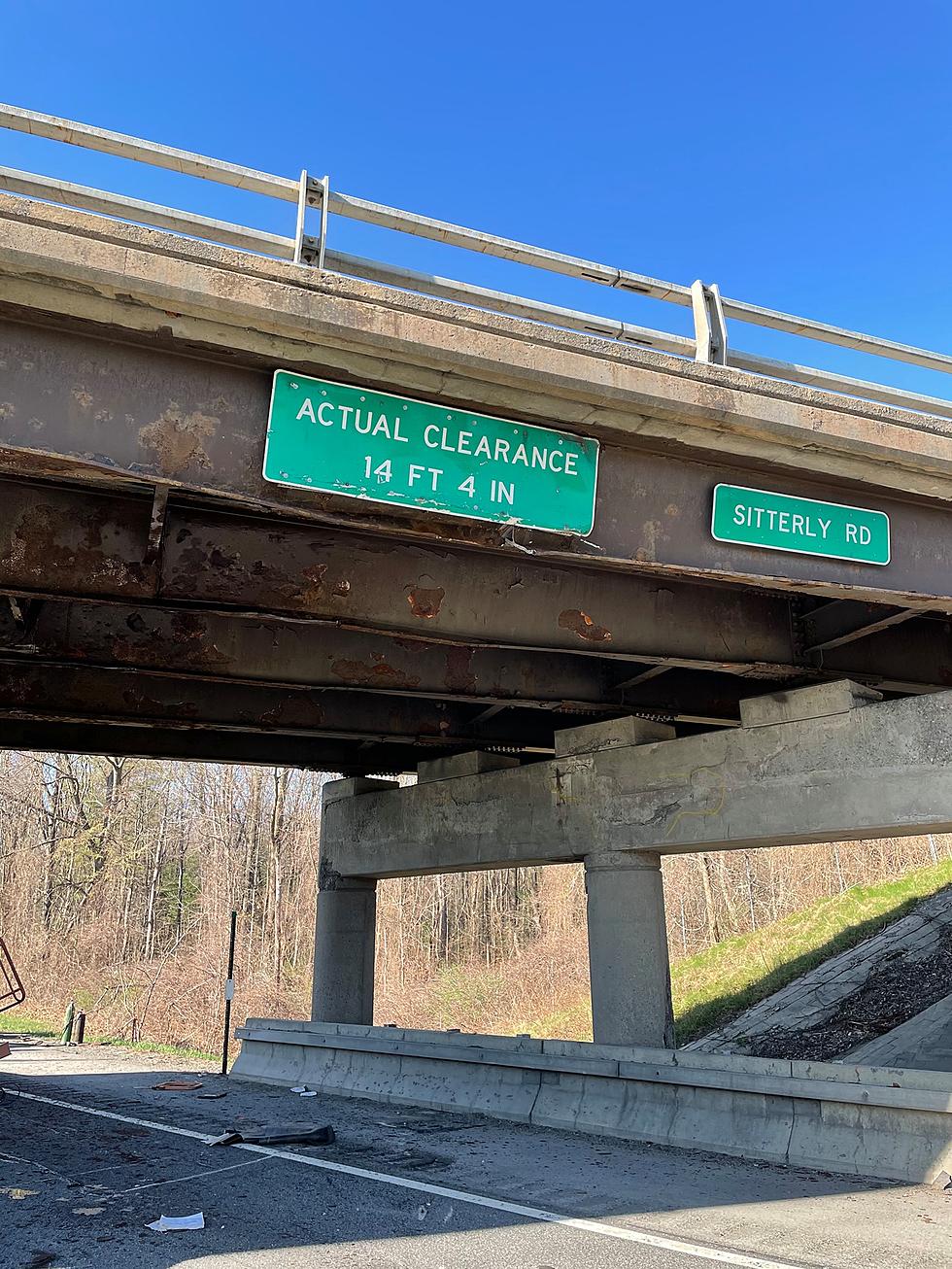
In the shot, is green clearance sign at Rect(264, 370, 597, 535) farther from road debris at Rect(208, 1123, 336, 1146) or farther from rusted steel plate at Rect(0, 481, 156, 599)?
road debris at Rect(208, 1123, 336, 1146)

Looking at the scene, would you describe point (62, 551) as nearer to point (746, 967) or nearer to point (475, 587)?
point (475, 587)

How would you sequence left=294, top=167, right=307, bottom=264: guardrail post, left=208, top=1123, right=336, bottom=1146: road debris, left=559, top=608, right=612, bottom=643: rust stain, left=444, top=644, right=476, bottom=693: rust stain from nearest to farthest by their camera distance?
left=294, top=167, right=307, bottom=264: guardrail post
left=559, top=608, right=612, bottom=643: rust stain
left=208, top=1123, right=336, bottom=1146: road debris
left=444, top=644, right=476, bottom=693: rust stain

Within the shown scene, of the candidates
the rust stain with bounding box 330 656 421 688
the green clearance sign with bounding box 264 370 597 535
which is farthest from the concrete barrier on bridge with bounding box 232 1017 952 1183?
the green clearance sign with bounding box 264 370 597 535

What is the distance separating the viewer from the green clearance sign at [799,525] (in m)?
6.52

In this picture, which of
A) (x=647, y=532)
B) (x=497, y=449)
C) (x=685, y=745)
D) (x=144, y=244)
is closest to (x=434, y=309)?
(x=497, y=449)

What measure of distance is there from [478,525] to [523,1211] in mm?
4503

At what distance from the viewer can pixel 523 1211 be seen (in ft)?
20.4

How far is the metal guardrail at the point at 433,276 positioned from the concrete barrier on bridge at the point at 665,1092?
5454mm

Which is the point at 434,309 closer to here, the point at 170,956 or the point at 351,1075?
the point at 351,1075

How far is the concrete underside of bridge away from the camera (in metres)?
5.09

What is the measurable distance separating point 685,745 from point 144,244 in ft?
25.1

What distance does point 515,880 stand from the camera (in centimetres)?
3956

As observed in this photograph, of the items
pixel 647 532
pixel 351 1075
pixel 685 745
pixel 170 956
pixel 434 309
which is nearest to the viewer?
pixel 434 309

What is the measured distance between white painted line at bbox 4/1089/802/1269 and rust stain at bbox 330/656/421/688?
161 inches
